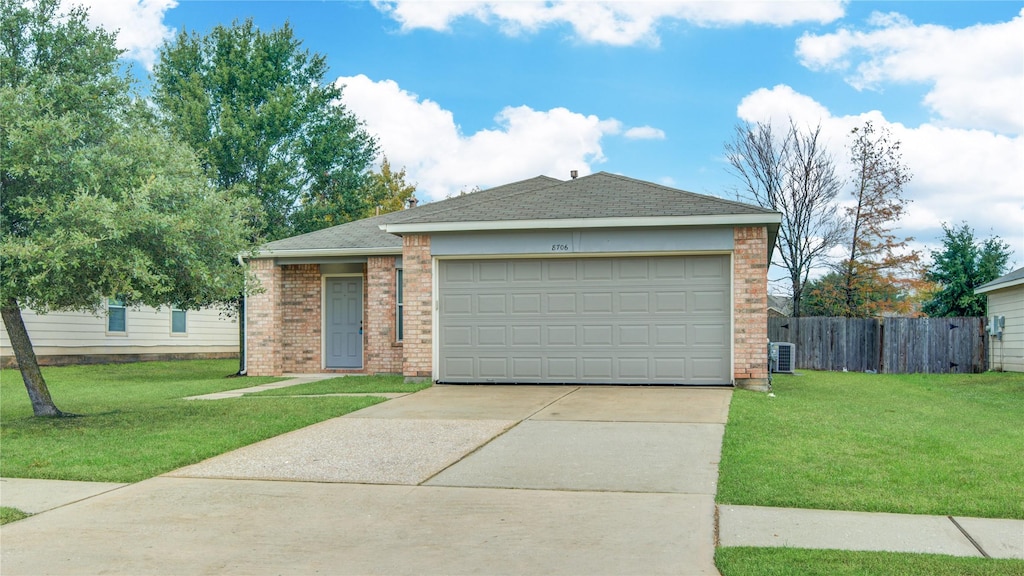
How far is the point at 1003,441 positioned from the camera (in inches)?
350

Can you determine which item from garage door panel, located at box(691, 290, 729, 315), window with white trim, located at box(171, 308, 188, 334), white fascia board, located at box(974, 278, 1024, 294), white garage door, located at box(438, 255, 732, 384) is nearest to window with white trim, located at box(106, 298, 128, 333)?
window with white trim, located at box(171, 308, 188, 334)

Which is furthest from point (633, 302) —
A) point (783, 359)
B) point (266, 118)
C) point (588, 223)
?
point (266, 118)

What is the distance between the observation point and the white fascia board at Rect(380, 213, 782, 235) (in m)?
13.2

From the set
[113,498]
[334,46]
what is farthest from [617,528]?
[334,46]

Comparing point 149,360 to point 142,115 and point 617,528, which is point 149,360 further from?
point 617,528

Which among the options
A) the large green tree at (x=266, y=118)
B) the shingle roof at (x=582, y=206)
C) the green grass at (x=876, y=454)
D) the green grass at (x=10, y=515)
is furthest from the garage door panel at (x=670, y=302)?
the large green tree at (x=266, y=118)

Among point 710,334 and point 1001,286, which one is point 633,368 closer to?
point 710,334

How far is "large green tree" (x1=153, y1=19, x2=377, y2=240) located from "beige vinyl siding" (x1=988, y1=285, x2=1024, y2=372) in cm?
1906

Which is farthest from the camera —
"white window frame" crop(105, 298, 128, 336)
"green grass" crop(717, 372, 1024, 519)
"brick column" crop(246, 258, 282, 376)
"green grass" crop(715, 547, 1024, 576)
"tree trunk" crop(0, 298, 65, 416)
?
"white window frame" crop(105, 298, 128, 336)

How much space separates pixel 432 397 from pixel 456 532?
7051mm

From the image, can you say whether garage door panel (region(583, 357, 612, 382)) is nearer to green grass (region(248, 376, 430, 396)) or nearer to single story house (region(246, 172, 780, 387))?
single story house (region(246, 172, 780, 387))

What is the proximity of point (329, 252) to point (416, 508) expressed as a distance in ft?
39.2

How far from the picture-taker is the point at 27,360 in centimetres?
1093

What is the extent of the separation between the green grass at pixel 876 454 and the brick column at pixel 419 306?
5202mm
